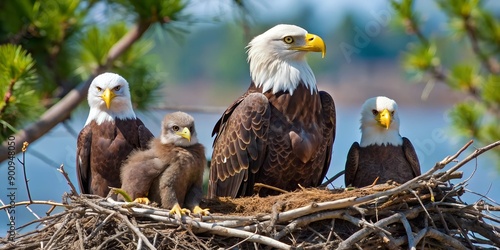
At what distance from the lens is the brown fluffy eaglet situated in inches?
254

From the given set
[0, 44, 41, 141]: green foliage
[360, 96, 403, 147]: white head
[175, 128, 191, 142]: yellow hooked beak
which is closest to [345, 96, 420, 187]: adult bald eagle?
[360, 96, 403, 147]: white head

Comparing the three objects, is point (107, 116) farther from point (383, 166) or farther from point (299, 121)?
point (383, 166)

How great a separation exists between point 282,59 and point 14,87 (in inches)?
67.3

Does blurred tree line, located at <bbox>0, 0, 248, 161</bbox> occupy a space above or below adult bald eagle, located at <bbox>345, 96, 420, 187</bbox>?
above

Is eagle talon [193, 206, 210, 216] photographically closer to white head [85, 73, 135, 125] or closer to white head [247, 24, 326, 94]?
white head [85, 73, 135, 125]

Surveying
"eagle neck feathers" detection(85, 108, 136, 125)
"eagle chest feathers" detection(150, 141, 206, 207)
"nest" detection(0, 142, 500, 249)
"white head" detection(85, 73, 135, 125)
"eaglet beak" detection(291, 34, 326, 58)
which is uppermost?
"eaglet beak" detection(291, 34, 326, 58)

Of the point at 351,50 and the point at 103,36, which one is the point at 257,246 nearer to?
the point at 351,50

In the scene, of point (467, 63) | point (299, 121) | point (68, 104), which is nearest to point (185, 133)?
point (299, 121)

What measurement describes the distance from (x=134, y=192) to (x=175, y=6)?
2.10m

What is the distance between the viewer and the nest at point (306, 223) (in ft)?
20.1

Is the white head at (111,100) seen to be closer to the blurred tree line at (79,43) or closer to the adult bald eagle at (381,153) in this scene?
the blurred tree line at (79,43)

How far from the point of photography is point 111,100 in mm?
7180

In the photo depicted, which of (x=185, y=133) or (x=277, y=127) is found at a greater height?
(x=277, y=127)

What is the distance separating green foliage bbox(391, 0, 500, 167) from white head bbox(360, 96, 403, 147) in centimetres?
191
